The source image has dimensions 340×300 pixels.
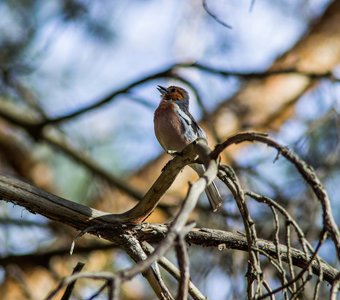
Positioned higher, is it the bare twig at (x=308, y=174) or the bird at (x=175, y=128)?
the bird at (x=175, y=128)

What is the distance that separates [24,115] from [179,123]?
103 inches

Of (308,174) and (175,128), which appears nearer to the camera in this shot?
(308,174)

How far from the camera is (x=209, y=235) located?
3.11 metres

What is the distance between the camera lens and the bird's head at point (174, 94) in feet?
17.7

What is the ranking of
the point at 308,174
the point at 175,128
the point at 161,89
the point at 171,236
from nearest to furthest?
the point at 171,236
the point at 308,174
the point at 175,128
the point at 161,89

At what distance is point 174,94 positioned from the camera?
17.9ft

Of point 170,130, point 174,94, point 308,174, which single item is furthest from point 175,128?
point 308,174

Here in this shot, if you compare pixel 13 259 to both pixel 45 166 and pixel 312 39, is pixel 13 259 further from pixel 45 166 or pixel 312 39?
→ pixel 312 39

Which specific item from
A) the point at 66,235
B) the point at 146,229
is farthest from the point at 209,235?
the point at 66,235

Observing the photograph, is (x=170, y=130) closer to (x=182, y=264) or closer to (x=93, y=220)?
(x=93, y=220)

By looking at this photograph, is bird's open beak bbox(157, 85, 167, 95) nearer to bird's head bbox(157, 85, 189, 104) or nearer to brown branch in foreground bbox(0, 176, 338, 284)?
bird's head bbox(157, 85, 189, 104)

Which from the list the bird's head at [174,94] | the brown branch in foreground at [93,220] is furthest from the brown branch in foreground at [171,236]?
the bird's head at [174,94]

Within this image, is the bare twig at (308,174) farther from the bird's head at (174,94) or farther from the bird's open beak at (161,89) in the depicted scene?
the bird's open beak at (161,89)

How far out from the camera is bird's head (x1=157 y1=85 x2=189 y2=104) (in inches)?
213
